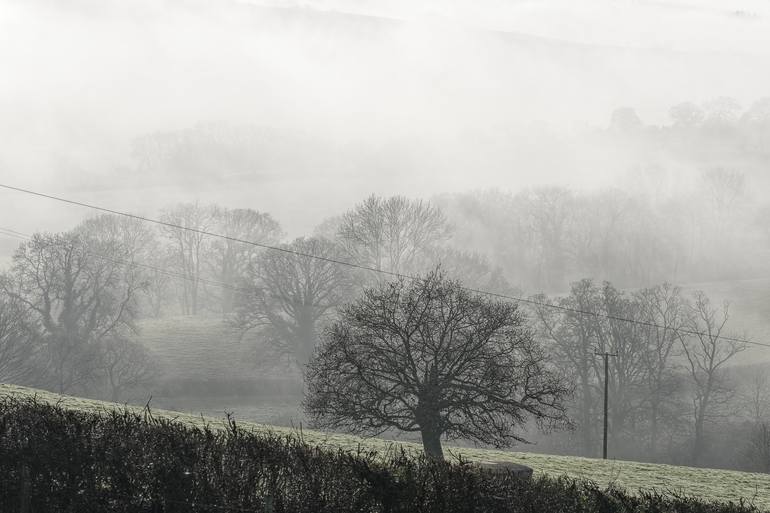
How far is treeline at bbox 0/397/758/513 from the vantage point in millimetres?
14352

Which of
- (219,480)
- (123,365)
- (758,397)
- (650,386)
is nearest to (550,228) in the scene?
(758,397)

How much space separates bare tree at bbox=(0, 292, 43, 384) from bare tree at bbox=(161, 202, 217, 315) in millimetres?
32675

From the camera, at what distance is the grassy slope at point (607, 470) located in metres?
36.2

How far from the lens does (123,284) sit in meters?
100

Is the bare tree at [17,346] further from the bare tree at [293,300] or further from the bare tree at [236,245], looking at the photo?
the bare tree at [236,245]

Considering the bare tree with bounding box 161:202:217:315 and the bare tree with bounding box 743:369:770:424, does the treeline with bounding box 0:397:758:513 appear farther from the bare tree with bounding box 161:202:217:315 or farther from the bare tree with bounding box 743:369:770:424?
the bare tree with bounding box 161:202:217:315

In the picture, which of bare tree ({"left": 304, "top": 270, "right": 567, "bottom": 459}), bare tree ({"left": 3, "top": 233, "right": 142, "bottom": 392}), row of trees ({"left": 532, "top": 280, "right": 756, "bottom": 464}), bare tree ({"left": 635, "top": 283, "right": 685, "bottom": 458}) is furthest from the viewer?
bare tree ({"left": 3, "top": 233, "right": 142, "bottom": 392})

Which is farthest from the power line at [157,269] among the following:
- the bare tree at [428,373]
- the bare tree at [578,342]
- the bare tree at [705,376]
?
the bare tree at [428,373]

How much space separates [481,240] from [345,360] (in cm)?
9175

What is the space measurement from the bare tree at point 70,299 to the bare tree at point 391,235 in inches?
1026

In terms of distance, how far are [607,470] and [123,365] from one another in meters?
52.5

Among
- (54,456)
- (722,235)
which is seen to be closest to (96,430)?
(54,456)

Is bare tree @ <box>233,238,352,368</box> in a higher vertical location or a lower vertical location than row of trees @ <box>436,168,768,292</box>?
lower

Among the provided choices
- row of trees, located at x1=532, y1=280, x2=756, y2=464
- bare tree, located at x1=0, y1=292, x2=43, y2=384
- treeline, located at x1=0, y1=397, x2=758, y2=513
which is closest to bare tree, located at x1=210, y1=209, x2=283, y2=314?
bare tree, located at x1=0, y1=292, x2=43, y2=384
